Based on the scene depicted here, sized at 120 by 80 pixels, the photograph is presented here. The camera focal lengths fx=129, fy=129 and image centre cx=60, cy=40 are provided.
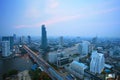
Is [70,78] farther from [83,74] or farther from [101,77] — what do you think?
[101,77]

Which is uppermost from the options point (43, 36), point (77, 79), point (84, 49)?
point (43, 36)

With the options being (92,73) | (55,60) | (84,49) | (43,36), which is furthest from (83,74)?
(43,36)

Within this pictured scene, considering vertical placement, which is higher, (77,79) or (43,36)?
(43,36)

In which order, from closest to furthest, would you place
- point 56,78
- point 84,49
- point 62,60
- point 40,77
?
point 40,77
point 56,78
point 62,60
point 84,49

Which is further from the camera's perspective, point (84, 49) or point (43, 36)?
point (43, 36)

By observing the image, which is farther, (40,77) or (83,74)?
(83,74)

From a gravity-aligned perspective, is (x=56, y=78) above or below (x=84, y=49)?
below

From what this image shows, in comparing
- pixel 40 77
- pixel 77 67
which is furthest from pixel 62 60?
pixel 40 77

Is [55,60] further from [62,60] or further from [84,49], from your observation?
[84,49]

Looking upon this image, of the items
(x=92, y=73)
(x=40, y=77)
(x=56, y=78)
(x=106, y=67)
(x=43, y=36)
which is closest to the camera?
(x=40, y=77)
